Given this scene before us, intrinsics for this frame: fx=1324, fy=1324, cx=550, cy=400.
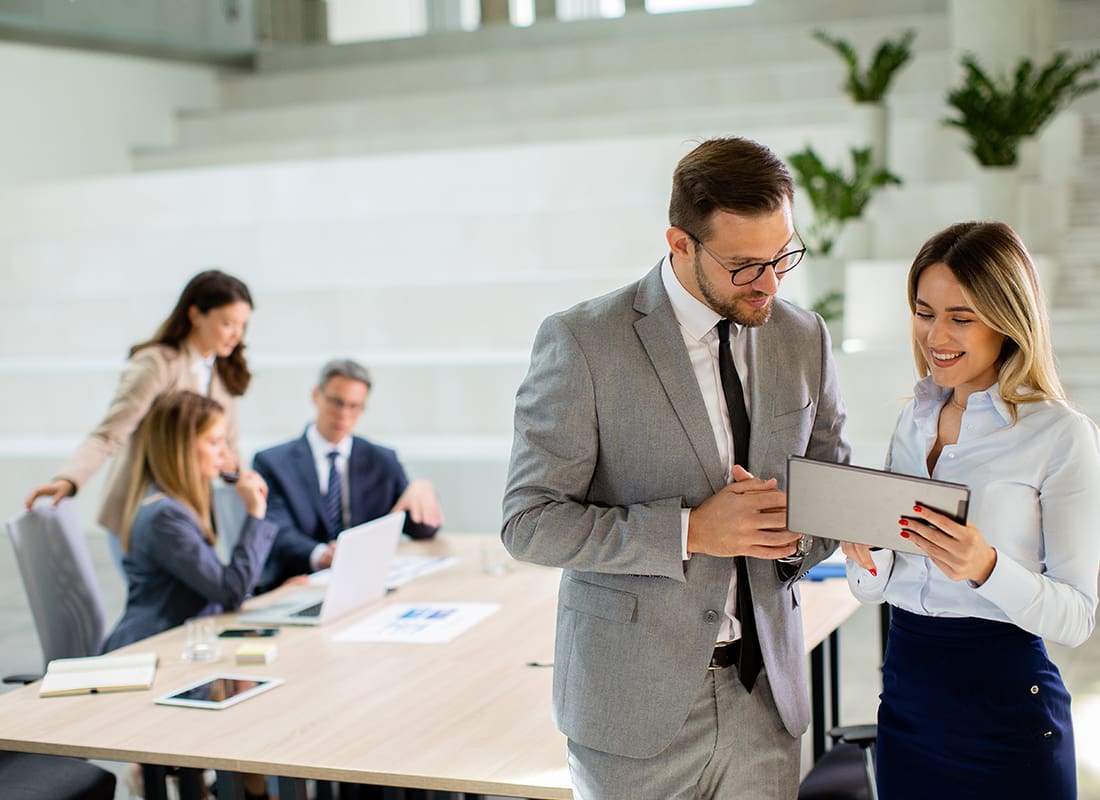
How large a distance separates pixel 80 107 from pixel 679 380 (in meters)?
9.68

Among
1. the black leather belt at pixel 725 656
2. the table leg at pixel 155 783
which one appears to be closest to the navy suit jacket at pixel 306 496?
the table leg at pixel 155 783

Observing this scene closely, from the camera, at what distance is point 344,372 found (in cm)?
458

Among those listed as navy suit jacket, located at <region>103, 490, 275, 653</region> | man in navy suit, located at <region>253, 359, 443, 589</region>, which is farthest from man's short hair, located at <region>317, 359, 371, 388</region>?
navy suit jacket, located at <region>103, 490, 275, 653</region>

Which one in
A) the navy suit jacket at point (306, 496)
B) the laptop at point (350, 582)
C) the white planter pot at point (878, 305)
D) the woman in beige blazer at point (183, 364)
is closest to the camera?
the laptop at point (350, 582)

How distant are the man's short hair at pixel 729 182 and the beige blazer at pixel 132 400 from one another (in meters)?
2.97

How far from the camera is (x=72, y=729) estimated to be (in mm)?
2775

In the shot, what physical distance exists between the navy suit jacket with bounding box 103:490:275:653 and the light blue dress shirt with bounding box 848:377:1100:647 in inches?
80.9

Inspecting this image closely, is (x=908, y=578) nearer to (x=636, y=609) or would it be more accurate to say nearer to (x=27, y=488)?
(x=636, y=609)

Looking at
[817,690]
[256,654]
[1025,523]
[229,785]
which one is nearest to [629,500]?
[1025,523]

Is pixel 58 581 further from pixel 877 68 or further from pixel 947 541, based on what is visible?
pixel 877 68

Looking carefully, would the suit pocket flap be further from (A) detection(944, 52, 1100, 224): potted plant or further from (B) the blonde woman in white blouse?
(A) detection(944, 52, 1100, 224): potted plant

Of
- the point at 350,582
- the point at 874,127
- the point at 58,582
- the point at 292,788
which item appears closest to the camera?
the point at 292,788

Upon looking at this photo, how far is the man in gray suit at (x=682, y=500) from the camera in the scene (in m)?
2.01

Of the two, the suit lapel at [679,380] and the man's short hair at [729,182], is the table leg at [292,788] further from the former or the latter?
the man's short hair at [729,182]
